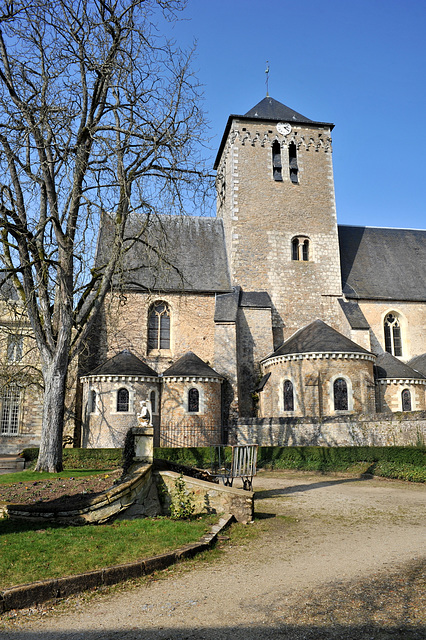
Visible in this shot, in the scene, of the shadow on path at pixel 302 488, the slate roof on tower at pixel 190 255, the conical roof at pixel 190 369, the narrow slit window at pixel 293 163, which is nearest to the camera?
the shadow on path at pixel 302 488

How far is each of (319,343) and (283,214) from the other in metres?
8.68

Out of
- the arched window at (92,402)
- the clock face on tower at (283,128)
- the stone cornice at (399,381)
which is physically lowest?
the arched window at (92,402)

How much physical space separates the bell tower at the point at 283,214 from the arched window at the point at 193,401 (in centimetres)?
560

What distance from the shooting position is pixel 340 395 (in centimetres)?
2088

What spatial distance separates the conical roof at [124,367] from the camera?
21391 millimetres

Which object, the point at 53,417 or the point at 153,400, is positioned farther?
the point at 153,400

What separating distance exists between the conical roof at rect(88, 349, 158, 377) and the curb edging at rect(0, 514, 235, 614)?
15.3 meters

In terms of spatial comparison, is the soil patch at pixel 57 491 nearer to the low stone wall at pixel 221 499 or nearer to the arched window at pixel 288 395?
the low stone wall at pixel 221 499

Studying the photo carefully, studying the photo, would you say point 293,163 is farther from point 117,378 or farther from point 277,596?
point 277,596

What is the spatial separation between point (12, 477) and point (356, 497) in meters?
8.23

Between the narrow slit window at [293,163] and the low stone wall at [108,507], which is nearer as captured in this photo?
the low stone wall at [108,507]

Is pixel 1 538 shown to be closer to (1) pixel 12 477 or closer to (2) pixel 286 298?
(1) pixel 12 477

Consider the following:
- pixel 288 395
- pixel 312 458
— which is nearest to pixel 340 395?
pixel 288 395

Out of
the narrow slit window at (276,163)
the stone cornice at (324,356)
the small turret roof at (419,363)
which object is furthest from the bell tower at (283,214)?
the small turret roof at (419,363)
